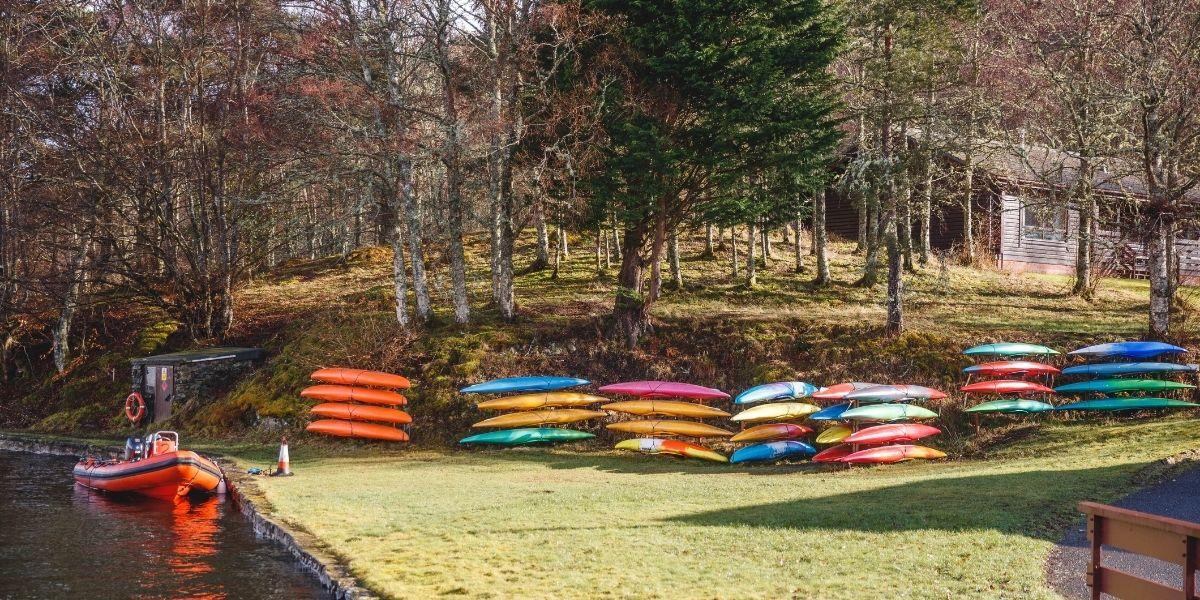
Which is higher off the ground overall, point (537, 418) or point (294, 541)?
point (537, 418)

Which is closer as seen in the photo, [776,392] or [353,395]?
[776,392]

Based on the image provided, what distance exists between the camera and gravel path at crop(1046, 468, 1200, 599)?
9.73 m

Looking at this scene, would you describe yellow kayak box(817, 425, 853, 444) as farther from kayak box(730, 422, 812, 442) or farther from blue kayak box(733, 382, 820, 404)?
blue kayak box(733, 382, 820, 404)

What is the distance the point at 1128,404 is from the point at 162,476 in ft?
62.5

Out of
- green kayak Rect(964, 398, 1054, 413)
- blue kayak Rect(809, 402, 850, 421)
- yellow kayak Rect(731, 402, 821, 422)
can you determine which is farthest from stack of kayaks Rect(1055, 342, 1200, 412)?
yellow kayak Rect(731, 402, 821, 422)

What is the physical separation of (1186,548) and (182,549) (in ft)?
40.4

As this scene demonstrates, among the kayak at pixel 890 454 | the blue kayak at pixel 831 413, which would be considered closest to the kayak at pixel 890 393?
the blue kayak at pixel 831 413

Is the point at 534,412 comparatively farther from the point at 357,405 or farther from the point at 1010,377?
the point at 1010,377

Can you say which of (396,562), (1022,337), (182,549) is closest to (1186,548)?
(396,562)

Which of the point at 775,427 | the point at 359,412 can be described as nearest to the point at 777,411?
the point at 775,427

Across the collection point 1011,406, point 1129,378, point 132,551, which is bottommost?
point 132,551

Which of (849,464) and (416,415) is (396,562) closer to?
(849,464)

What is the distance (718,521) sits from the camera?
13.1 m

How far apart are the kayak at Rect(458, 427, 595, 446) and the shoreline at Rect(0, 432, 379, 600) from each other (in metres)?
5.27
